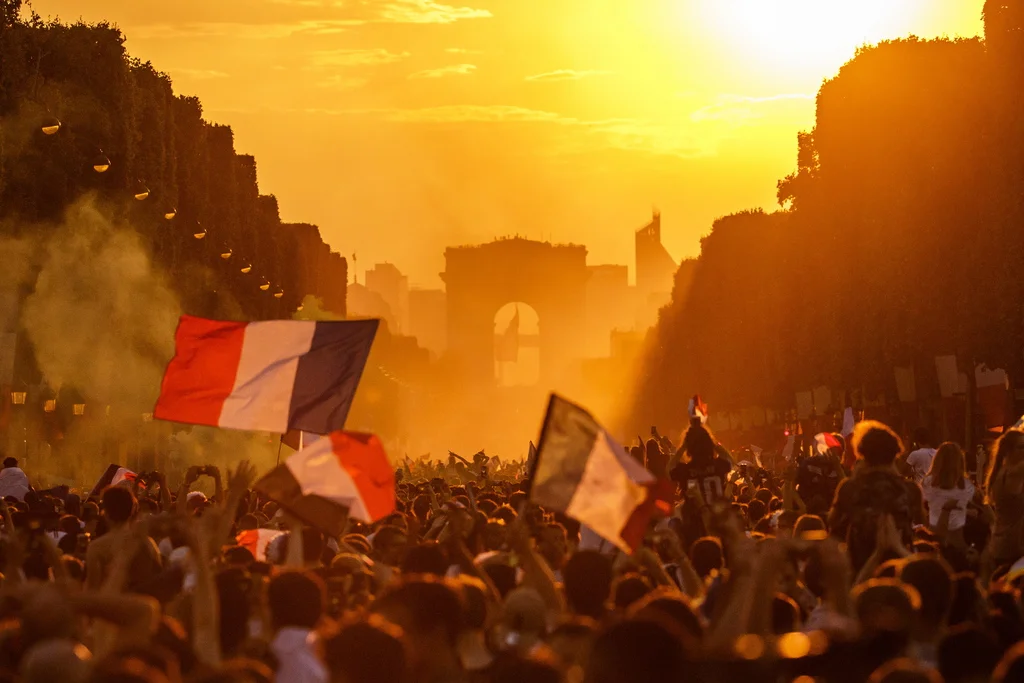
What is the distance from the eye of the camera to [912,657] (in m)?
7.25

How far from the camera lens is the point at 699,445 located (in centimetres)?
1620

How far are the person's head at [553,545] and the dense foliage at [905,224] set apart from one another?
2604 cm

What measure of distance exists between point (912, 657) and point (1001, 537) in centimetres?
686

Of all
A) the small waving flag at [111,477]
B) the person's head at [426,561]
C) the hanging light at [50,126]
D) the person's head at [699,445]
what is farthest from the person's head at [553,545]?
the hanging light at [50,126]

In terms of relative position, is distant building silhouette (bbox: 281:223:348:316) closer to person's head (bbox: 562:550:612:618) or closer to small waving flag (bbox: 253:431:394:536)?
small waving flag (bbox: 253:431:394:536)

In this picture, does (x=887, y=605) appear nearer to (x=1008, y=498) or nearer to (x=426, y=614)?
(x=426, y=614)

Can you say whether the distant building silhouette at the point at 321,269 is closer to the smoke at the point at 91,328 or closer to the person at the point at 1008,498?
the smoke at the point at 91,328

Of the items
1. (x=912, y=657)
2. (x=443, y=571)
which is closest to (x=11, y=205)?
(x=443, y=571)

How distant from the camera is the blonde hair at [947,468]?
49.4 feet

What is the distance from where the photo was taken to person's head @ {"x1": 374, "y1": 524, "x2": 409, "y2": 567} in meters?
11.9

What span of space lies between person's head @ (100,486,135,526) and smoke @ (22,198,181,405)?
34.4 m

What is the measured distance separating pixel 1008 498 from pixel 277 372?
5.25 meters

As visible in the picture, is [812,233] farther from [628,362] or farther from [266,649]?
[628,362]

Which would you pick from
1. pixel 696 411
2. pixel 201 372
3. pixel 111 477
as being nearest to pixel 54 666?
pixel 201 372
